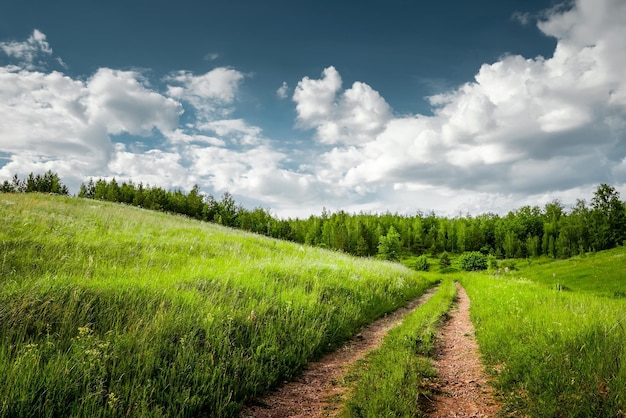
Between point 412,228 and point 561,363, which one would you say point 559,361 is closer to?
point 561,363

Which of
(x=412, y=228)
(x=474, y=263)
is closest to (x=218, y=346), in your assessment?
(x=474, y=263)

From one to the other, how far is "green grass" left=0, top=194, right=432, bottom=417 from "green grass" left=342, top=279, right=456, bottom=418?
1.52 meters

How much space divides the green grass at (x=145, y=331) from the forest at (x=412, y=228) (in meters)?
75.4

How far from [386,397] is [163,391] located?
328cm

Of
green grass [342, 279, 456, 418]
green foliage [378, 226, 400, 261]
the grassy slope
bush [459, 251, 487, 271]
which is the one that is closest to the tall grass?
the grassy slope

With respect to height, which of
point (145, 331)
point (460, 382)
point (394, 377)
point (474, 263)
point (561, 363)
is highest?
point (145, 331)

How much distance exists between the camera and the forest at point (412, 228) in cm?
9856

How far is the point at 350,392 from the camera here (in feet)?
19.2

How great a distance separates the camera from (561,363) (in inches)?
218

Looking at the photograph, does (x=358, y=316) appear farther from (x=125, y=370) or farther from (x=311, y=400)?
(x=125, y=370)

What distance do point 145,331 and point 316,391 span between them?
3.22 metres

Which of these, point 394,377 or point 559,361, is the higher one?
point 559,361

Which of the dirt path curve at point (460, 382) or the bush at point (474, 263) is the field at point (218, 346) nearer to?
the dirt path curve at point (460, 382)

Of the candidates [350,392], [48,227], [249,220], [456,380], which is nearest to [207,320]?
[350,392]
